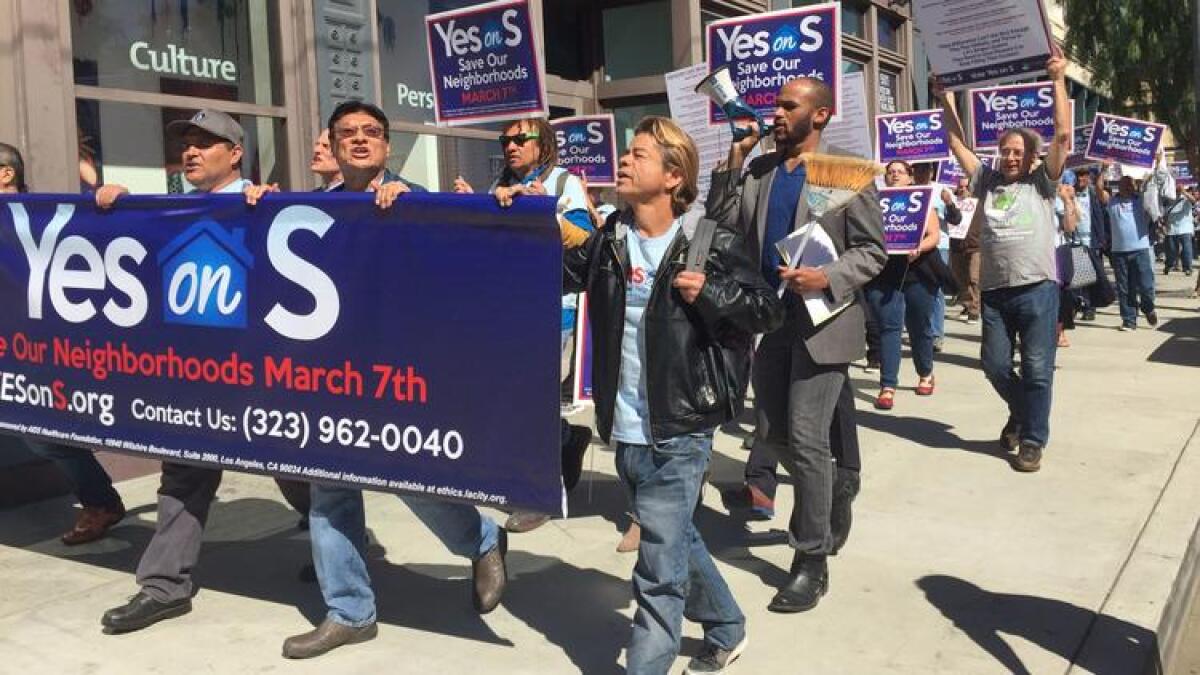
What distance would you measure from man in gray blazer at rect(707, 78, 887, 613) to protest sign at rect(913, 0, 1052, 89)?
8.09 feet

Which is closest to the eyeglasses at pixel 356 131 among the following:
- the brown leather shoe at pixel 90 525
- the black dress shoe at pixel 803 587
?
the black dress shoe at pixel 803 587

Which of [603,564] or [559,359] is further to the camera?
[603,564]

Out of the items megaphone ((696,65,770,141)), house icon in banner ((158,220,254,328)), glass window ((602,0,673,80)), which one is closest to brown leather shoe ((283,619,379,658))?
house icon in banner ((158,220,254,328))

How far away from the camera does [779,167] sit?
4398 mm

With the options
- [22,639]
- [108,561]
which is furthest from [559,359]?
[108,561]

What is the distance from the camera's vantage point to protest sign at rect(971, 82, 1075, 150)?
10750 millimetres

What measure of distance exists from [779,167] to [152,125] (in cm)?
437

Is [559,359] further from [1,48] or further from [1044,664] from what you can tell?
[1,48]

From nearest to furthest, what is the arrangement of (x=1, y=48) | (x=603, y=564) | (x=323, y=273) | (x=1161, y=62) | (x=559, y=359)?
(x=559, y=359)
(x=323, y=273)
(x=603, y=564)
(x=1, y=48)
(x=1161, y=62)

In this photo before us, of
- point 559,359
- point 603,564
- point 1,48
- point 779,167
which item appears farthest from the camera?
point 1,48

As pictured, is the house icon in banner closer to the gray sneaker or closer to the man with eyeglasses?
the man with eyeglasses

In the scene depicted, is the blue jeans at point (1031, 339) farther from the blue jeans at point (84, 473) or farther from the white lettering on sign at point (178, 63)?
the white lettering on sign at point (178, 63)

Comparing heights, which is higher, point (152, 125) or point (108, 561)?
point (152, 125)

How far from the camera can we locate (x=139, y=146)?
6.94 m
